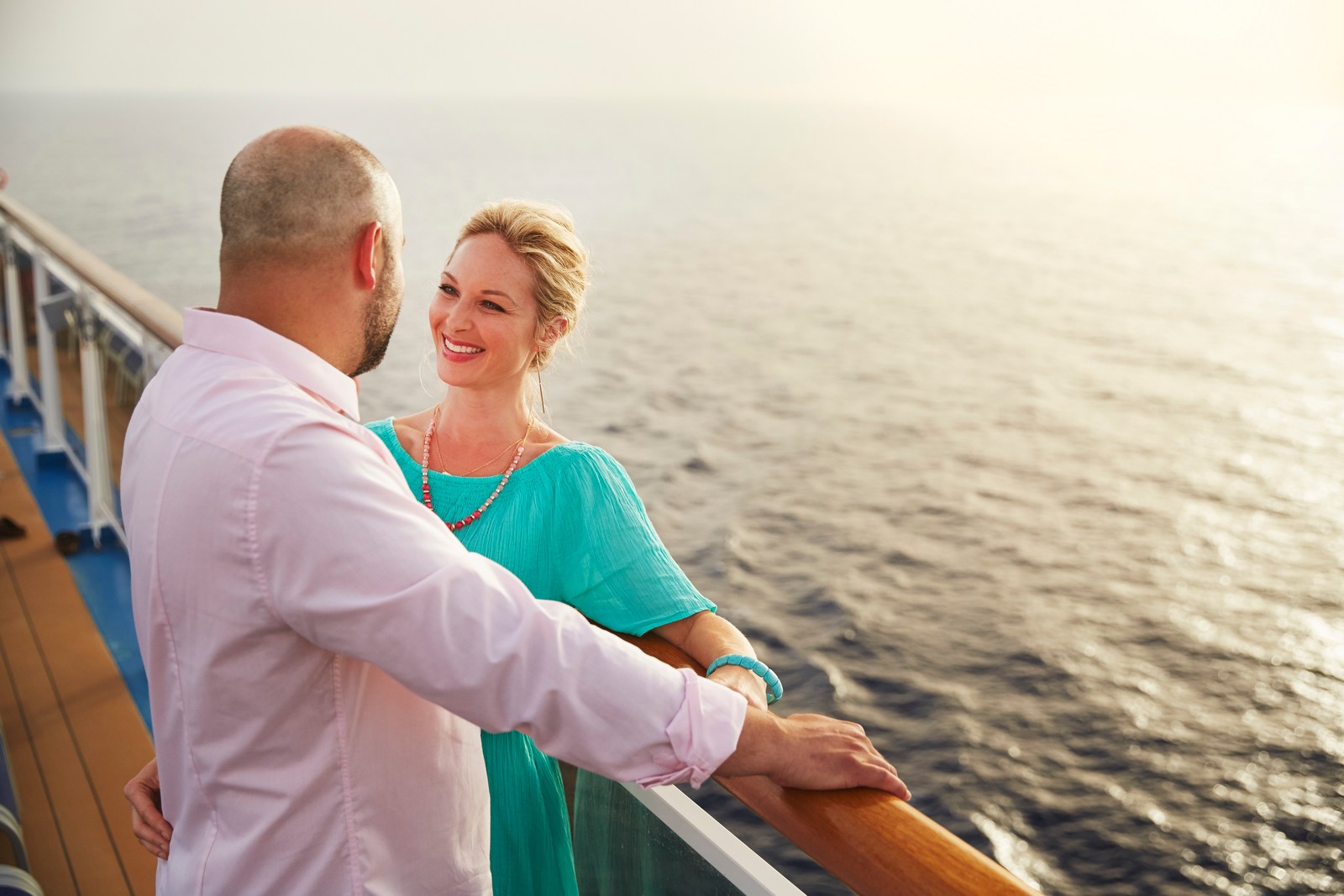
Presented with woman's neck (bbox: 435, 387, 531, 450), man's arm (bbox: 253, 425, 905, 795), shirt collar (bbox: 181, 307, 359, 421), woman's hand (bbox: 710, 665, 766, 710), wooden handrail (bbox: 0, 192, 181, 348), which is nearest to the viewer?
man's arm (bbox: 253, 425, 905, 795)

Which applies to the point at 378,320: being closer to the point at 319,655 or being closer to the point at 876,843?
the point at 319,655

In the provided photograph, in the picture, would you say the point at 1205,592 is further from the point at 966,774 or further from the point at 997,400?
the point at 997,400

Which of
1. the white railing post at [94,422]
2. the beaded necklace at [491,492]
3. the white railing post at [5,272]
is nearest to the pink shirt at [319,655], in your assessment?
the beaded necklace at [491,492]

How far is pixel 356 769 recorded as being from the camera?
0.89 meters

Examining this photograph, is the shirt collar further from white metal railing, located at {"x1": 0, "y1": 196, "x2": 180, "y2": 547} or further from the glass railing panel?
white metal railing, located at {"x1": 0, "y1": 196, "x2": 180, "y2": 547}

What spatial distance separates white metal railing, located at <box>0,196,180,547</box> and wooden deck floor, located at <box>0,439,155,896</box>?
25cm

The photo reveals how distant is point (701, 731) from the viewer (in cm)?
86

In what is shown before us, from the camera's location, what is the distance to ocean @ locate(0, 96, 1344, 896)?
975cm

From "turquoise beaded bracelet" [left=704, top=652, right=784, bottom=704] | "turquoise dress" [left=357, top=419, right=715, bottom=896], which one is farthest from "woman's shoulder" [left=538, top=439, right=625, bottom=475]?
"turquoise beaded bracelet" [left=704, top=652, right=784, bottom=704]

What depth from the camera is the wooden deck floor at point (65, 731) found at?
212 centimetres

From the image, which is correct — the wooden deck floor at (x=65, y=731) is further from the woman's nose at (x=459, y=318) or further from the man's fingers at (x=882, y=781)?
the man's fingers at (x=882, y=781)

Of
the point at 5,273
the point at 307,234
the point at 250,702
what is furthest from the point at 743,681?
the point at 5,273

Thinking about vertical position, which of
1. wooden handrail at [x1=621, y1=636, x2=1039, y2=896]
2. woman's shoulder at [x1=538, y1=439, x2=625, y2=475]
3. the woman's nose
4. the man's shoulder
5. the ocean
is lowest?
the ocean

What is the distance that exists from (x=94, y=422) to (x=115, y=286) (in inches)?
36.9
